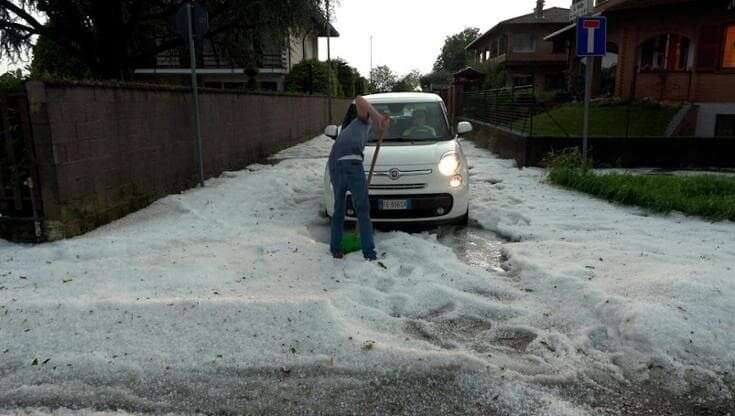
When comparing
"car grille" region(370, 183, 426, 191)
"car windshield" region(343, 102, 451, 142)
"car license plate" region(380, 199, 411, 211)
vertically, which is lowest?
"car license plate" region(380, 199, 411, 211)

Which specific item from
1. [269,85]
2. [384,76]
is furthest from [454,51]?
[269,85]

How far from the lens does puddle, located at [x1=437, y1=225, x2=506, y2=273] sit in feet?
19.1

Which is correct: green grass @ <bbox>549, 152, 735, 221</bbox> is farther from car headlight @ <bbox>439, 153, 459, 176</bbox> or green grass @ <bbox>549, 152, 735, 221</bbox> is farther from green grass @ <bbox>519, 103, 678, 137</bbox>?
green grass @ <bbox>519, 103, 678, 137</bbox>

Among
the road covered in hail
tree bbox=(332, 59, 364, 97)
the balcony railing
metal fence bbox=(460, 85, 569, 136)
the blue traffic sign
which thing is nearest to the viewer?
the road covered in hail

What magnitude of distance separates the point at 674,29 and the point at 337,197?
18.3 metres

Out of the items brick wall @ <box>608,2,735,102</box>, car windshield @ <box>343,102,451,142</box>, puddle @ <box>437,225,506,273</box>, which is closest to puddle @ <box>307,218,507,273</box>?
puddle @ <box>437,225,506,273</box>

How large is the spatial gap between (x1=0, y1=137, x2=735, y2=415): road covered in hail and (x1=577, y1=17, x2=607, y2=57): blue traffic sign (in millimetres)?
4161

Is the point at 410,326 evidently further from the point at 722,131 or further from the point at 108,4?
the point at 722,131

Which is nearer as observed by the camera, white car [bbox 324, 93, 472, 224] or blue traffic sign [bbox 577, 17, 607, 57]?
white car [bbox 324, 93, 472, 224]

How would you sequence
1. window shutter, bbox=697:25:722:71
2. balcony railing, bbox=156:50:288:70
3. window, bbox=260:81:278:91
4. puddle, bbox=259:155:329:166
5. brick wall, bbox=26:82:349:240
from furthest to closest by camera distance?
window, bbox=260:81:278:91 < balcony railing, bbox=156:50:288:70 < window shutter, bbox=697:25:722:71 < puddle, bbox=259:155:329:166 < brick wall, bbox=26:82:349:240

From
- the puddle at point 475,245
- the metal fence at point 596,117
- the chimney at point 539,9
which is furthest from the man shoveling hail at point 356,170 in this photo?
the chimney at point 539,9

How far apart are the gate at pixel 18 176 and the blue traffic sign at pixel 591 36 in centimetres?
826

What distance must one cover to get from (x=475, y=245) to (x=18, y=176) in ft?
16.8

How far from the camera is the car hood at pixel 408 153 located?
6.68 metres
